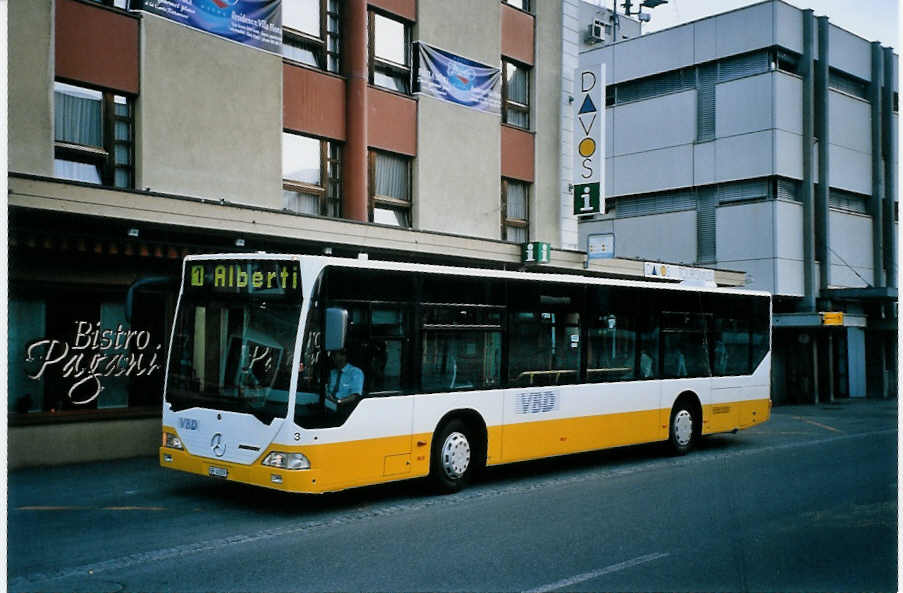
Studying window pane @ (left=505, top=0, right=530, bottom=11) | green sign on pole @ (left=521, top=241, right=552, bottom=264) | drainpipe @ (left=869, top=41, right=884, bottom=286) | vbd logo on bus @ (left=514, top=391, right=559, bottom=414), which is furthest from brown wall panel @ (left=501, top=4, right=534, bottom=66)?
drainpipe @ (left=869, top=41, right=884, bottom=286)

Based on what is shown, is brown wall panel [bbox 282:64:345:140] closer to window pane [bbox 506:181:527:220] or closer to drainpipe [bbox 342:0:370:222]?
drainpipe [bbox 342:0:370:222]

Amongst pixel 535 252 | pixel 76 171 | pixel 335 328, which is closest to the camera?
pixel 335 328

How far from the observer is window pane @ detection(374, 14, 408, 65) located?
60.5ft

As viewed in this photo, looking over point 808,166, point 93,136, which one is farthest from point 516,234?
point 808,166

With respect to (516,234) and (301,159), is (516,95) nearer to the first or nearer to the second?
(516,234)

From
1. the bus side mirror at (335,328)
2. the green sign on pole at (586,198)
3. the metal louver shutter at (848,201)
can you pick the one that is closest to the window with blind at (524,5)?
the green sign on pole at (586,198)

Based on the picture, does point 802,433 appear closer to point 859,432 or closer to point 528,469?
point 859,432

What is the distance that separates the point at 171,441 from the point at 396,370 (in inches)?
109

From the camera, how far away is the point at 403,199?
19078 millimetres

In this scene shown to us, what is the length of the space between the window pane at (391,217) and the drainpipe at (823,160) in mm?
17980

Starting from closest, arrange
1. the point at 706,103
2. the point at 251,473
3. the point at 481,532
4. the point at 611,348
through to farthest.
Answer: the point at 481,532 < the point at 251,473 < the point at 611,348 < the point at 706,103

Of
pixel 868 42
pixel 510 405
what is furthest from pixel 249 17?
pixel 868 42

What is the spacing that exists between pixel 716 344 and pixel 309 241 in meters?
7.49

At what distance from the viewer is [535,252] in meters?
20.7
